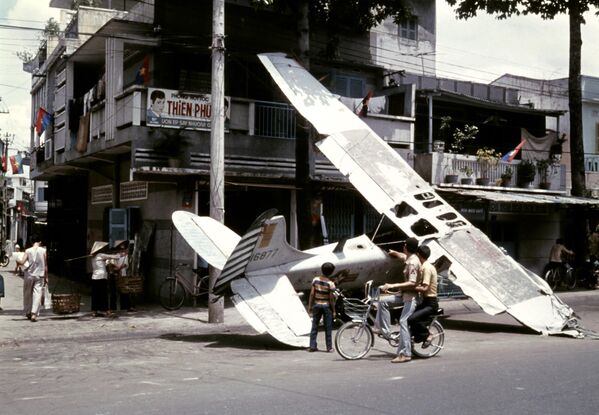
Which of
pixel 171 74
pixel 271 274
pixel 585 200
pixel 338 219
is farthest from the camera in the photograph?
pixel 585 200

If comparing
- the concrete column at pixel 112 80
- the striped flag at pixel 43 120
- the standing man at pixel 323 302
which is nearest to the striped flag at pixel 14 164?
the striped flag at pixel 43 120

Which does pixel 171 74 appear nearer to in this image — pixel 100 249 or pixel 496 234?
pixel 100 249

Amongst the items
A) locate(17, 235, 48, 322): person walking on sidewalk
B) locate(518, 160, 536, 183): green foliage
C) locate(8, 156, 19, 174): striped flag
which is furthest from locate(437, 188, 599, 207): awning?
locate(8, 156, 19, 174): striped flag

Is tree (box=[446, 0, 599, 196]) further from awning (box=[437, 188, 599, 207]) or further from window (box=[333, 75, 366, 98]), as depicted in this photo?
window (box=[333, 75, 366, 98])

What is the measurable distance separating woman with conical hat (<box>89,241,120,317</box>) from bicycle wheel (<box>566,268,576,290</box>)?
15.0 metres

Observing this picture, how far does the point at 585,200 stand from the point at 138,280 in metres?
14.6

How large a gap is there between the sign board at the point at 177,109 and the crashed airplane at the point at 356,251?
2.05 m

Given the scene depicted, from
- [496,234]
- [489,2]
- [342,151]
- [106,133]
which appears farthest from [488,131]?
[106,133]

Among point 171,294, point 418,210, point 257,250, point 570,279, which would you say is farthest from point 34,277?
point 570,279

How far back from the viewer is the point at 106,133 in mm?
19297

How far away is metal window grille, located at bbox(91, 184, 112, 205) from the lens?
22.5 metres

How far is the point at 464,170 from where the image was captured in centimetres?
2334

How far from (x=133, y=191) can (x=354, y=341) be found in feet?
38.2

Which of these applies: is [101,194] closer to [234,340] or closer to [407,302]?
[234,340]
